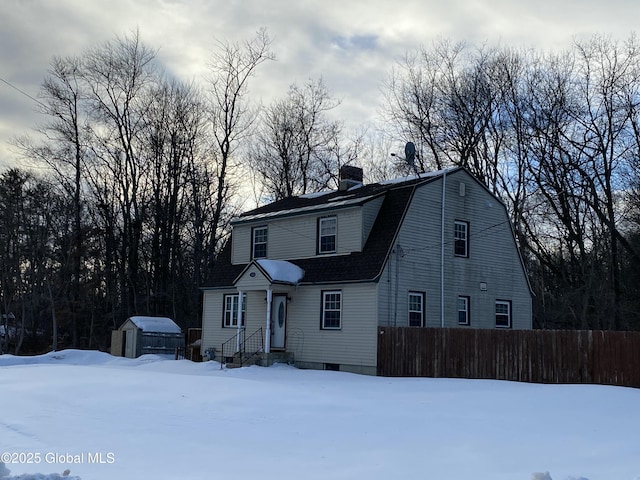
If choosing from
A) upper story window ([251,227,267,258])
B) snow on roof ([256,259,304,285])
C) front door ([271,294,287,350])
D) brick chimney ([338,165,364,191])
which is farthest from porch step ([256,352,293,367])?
brick chimney ([338,165,364,191])

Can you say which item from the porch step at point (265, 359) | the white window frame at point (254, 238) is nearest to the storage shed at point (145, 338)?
the white window frame at point (254, 238)

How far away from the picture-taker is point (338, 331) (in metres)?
21.8

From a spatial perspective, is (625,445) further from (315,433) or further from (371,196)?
(371,196)

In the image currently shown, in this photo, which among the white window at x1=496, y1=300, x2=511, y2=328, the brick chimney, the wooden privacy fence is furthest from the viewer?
the brick chimney

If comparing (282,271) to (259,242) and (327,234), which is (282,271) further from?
(259,242)

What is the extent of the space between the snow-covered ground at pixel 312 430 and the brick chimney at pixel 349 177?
12.0m

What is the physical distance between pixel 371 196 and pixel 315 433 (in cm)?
1366

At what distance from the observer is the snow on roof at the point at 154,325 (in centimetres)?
3070

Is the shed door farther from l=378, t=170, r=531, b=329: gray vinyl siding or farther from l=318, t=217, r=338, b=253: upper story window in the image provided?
l=378, t=170, r=531, b=329: gray vinyl siding

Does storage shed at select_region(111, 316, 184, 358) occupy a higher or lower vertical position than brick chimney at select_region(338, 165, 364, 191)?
lower

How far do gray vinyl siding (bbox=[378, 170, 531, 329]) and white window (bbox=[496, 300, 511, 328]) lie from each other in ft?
0.68

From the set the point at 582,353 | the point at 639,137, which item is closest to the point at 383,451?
the point at 582,353

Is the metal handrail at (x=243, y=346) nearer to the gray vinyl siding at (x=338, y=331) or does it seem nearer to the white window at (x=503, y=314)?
the gray vinyl siding at (x=338, y=331)

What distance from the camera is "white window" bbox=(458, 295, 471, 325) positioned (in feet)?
76.6
